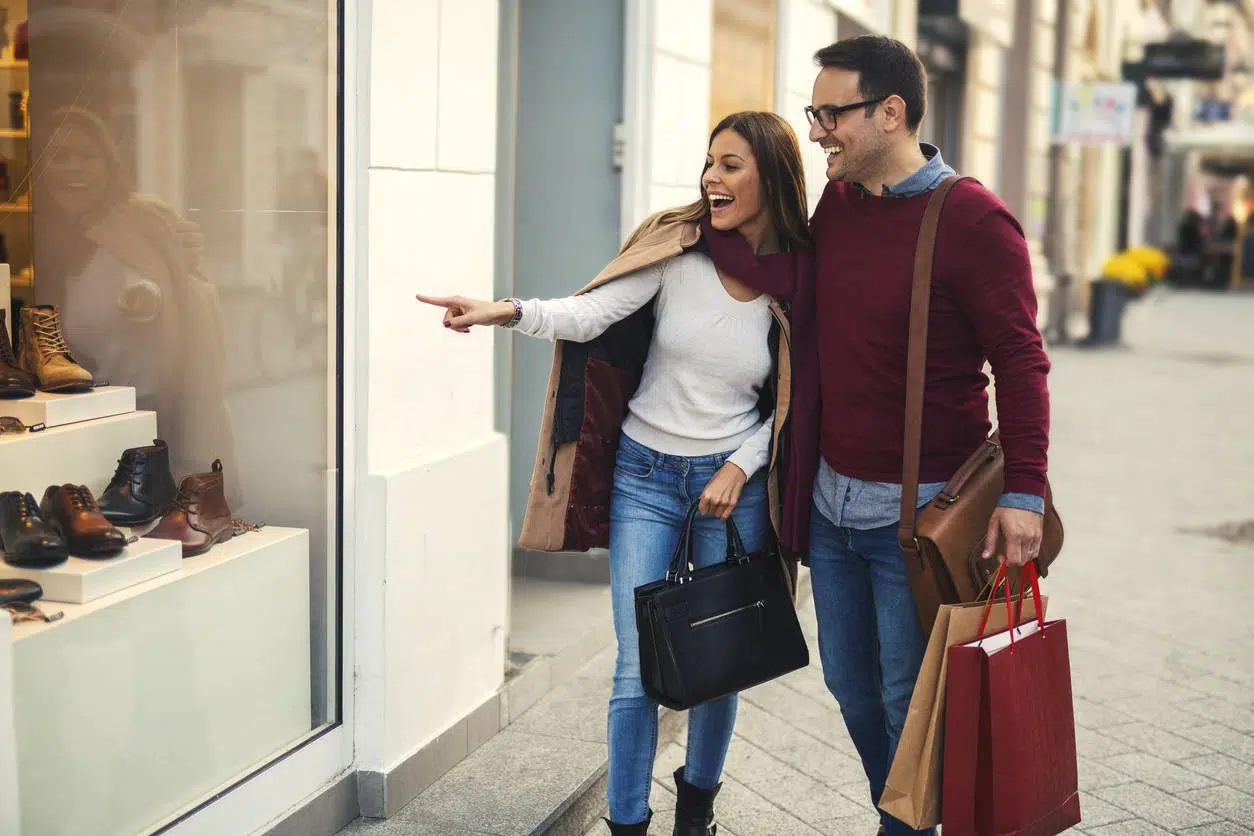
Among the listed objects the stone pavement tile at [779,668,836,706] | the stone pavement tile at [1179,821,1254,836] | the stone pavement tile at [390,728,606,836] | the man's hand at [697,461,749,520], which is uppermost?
the man's hand at [697,461,749,520]

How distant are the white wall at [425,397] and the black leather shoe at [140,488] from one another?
471mm

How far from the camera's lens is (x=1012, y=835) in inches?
114

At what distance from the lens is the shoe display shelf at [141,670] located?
2.80 meters

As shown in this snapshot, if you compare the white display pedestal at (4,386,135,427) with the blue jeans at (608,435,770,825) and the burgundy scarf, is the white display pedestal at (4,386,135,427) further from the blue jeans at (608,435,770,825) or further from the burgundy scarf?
the burgundy scarf

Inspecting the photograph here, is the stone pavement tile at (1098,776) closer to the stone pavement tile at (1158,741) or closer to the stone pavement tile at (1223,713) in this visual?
the stone pavement tile at (1158,741)

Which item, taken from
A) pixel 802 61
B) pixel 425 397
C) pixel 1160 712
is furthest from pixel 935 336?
pixel 802 61

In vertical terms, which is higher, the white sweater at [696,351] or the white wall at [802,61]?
the white wall at [802,61]

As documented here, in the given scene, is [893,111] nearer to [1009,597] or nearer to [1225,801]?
[1009,597]

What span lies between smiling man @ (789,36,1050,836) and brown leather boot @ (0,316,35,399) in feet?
5.44

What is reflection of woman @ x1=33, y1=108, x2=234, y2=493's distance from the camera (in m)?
3.39

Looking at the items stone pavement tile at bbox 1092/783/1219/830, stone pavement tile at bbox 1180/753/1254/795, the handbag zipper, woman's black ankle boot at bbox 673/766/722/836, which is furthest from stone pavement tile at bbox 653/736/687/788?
stone pavement tile at bbox 1180/753/1254/795

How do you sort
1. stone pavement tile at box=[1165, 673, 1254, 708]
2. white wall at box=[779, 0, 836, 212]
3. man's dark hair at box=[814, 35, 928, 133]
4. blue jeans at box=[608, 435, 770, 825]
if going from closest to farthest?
man's dark hair at box=[814, 35, 928, 133] < blue jeans at box=[608, 435, 770, 825] < stone pavement tile at box=[1165, 673, 1254, 708] < white wall at box=[779, 0, 836, 212]

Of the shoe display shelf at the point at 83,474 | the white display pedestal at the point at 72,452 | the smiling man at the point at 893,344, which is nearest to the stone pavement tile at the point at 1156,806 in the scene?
the smiling man at the point at 893,344

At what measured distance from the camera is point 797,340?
127 inches
